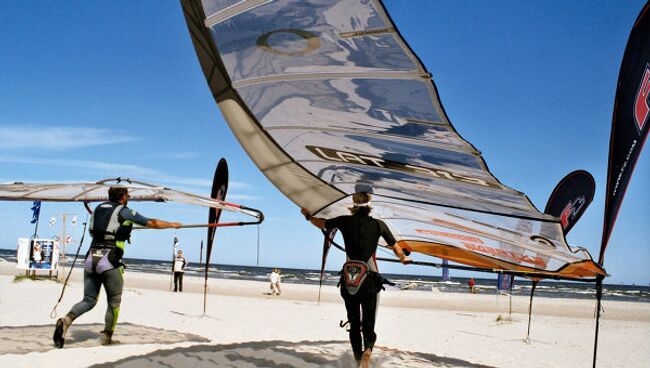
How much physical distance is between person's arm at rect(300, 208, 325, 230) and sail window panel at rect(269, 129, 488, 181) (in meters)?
1.28

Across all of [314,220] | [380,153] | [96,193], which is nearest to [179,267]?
[96,193]

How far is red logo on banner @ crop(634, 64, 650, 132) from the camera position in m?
4.98

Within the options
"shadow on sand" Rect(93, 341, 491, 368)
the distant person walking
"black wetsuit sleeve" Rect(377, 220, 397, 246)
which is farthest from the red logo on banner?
the distant person walking

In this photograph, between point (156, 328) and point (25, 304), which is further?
point (25, 304)

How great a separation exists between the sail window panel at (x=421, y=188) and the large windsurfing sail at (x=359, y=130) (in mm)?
20

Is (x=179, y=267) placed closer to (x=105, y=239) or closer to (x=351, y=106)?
(x=105, y=239)

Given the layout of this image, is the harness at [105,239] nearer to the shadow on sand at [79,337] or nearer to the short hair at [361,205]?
the shadow on sand at [79,337]

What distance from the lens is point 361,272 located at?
520cm

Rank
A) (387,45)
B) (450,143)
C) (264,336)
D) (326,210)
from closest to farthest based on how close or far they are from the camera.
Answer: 1. (387,45)
2. (450,143)
3. (326,210)
4. (264,336)

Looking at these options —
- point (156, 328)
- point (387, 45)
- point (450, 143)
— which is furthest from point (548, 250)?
point (156, 328)

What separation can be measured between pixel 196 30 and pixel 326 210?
3613 millimetres

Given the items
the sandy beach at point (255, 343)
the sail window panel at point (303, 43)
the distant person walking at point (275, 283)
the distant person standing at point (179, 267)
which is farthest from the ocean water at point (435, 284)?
the sail window panel at point (303, 43)

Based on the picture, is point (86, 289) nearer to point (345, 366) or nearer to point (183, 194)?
point (183, 194)

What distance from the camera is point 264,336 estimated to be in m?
8.72
